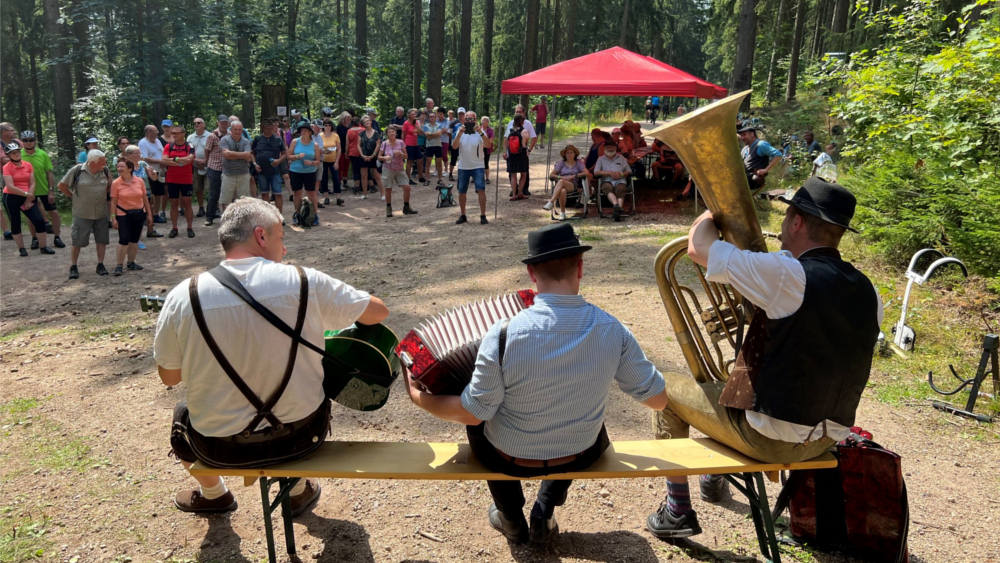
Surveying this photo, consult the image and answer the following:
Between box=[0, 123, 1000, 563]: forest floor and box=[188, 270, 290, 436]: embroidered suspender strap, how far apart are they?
952 mm

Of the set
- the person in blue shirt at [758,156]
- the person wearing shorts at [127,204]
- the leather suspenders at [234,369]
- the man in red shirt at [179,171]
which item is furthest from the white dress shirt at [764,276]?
the man in red shirt at [179,171]

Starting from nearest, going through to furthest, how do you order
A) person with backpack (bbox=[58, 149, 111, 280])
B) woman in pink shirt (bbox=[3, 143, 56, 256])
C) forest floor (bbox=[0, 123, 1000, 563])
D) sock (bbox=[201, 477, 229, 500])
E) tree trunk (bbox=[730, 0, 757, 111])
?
forest floor (bbox=[0, 123, 1000, 563]) < sock (bbox=[201, 477, 229, 500]) < person with backpack (bbox=[58, 149, 111, 280]) < woman in pink shirt (bbox=[3, 143, 56, 256]) < tree trunk (bbox=[730, 0, 757, 111])

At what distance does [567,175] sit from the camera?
11.9 m

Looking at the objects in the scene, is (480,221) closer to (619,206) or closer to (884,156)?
(619,206)

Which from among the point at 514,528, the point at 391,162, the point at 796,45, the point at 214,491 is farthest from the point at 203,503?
the point at 796,45

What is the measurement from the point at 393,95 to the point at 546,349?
27.0 metres

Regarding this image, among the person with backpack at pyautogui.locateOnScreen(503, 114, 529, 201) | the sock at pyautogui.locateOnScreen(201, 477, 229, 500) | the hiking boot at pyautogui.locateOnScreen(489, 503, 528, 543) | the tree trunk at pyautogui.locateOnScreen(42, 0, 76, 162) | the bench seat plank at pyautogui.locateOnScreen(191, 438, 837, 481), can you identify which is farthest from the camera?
the tree trunk at pyautogui.locateOnScreen(42, 0, 76, 162)

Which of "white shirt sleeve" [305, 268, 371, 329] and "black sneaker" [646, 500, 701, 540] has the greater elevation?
"white shirt sleeve" [305, 268, 371, 329]

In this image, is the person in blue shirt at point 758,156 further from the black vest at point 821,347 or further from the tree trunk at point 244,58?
the tree trunk at point 244,58

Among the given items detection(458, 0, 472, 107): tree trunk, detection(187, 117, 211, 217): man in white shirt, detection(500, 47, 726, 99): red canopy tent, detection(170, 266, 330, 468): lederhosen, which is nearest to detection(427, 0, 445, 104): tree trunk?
detection(458, 0, 472, 107): tree trunk

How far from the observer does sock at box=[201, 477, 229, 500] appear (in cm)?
354

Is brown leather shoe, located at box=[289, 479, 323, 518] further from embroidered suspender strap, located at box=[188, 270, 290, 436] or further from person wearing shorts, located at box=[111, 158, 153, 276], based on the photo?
person wearing shorts, located at box=[111, 158, 153, 276]

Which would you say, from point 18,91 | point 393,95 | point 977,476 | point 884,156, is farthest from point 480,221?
point 18,91

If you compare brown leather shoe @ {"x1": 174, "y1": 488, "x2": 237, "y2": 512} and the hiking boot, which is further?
brown leather shoe @ {"x1": 174, "y1": 488, "x2": 237, "y2": 512}
